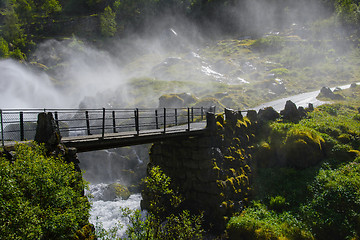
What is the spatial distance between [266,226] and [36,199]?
12.7 metres

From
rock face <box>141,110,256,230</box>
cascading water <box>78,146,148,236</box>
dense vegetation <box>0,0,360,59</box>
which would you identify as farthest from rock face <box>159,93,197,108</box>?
dense vegetation <box>0,0,360,59</box>

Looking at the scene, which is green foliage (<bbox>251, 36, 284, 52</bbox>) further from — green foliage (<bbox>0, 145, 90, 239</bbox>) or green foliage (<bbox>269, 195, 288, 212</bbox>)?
green foliage (<bbox>0, 145, 90, 239</bbox>)

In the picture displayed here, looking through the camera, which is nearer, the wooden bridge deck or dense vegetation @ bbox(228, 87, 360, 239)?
the wooden bridge deck

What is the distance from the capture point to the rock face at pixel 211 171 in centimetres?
1590

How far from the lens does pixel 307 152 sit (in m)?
18.7

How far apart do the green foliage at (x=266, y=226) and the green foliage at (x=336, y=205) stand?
2.94ft

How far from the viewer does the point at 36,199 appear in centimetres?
641

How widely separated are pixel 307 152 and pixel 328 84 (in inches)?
1570

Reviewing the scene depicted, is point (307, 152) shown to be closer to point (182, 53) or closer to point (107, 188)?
point (107, 188)

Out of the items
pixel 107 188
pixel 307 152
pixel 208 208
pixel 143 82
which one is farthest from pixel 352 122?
pixel 143 82

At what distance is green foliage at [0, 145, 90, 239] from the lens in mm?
5613

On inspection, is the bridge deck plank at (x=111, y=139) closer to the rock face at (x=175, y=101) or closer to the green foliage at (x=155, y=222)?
the green foliage at (x=155, y=222)

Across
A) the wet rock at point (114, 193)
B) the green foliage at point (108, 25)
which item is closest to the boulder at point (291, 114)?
the wet rock at point (114, 193)

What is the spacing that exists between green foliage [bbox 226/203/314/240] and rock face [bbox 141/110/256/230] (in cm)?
87
